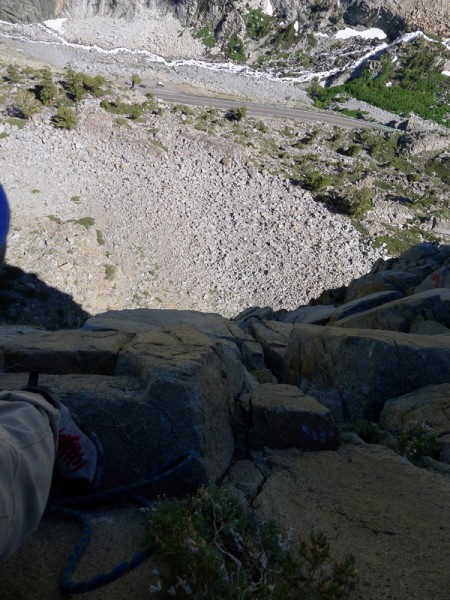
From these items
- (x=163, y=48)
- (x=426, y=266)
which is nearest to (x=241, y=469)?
(x=426, y=266)

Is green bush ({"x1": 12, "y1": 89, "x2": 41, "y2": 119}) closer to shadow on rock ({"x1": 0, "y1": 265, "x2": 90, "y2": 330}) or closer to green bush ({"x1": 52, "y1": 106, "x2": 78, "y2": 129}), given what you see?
green bush ({"x1": 52, "y1": 106, "x2": 78, "y2": 129})

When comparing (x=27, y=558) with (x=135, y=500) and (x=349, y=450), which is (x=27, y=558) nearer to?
(x=135, y=500)

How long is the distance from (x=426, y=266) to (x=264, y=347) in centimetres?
1025

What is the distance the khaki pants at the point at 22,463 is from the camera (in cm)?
250

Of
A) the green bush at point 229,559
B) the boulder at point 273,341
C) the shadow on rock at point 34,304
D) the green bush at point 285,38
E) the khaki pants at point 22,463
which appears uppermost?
the green bush at point 285,38

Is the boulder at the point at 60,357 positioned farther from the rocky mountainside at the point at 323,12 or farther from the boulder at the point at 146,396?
the rocky mountainside at the point at 323,12

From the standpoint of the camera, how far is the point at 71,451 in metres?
3.78

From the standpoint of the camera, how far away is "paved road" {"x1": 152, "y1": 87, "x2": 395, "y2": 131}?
154 ft

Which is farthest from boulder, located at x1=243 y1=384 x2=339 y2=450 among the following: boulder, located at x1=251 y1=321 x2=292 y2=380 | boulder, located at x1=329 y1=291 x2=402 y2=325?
boulder, located at x1=329 y1=291 x2=402 y2=325

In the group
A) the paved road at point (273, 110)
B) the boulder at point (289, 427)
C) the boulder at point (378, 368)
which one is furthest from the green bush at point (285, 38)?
the boulder at point (289, 427)

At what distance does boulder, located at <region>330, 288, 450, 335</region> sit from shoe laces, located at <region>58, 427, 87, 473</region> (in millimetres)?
9609

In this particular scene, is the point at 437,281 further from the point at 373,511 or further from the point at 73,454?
the point at 73,454

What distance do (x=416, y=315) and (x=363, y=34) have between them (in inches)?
3233

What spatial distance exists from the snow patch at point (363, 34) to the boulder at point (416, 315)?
79.0 m
